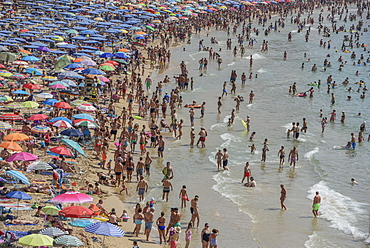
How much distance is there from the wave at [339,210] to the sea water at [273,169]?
0.03 m

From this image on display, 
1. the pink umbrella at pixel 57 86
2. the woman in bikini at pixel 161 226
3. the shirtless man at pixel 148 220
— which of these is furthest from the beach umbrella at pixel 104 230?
the pink umbrella at pixel 57 86

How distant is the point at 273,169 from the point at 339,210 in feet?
12.7

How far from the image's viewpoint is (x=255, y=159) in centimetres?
2136

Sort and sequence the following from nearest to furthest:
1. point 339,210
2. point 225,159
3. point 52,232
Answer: point 52,232 < point 339,210 < point 225,159

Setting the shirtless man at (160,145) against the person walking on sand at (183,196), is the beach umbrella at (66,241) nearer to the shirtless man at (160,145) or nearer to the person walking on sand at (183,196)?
the person walking on sand at (183,196)

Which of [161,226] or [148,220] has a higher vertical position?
[148,220]

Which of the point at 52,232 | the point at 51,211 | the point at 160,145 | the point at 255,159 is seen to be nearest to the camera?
the point at 52,232

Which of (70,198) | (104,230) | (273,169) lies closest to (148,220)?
(70,198)

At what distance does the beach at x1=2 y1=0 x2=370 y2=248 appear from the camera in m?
15.0

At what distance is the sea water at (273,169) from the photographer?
15.1m

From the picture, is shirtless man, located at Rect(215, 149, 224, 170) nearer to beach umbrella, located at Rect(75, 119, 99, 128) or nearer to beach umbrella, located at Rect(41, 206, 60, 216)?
beach umbrella, located at Rect(75, 119, 99, 128)

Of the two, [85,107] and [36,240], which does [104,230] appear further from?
[85,107]

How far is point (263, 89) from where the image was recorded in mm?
34469

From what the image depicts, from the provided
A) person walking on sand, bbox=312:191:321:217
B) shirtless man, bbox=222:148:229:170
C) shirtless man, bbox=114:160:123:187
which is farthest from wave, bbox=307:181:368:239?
shirtless man, bbox=114:160:123:187
